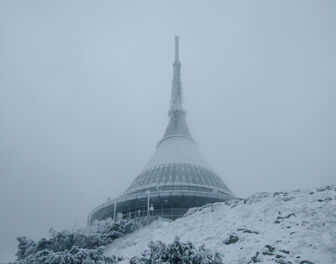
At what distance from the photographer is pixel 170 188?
34.8 meters

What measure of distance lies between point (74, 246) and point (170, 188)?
22.4 metres

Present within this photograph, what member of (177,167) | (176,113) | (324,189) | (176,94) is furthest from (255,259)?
(176,94)

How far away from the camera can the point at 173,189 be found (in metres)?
34.5

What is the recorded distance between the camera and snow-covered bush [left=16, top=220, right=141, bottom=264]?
39.4ft

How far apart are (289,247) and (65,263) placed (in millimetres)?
7191

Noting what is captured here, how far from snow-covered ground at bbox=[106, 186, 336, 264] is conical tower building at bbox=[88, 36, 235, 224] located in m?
16.0

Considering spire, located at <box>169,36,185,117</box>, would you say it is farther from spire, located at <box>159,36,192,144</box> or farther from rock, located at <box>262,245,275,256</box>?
rock, located at <box>262,245,275,256</box>

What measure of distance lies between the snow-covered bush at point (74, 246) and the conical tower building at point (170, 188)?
1352 cm

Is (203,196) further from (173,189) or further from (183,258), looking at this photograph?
(183,258)

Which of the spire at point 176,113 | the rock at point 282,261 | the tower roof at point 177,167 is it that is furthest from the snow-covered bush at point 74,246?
the spire at point 176,113

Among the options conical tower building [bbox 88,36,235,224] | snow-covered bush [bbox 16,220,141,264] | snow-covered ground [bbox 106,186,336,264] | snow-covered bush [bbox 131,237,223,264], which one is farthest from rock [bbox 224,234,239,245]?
conical tower building [bbox 88,36,235,224]

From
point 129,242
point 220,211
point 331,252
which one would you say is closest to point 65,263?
point 129,242

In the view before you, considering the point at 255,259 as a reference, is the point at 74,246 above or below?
above

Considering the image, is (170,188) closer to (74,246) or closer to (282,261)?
(74,246)
